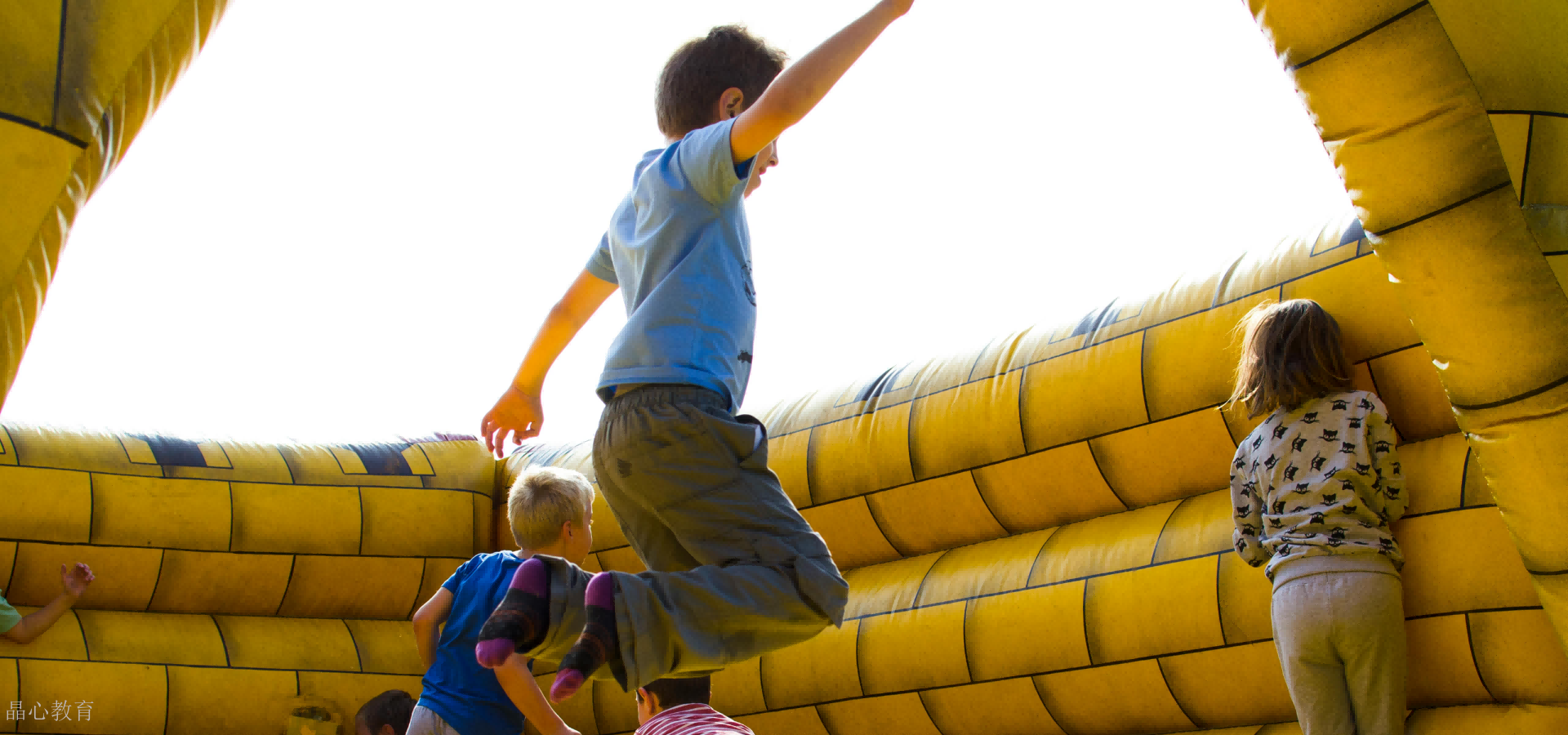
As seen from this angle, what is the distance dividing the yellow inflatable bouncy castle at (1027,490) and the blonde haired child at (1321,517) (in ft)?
0.19

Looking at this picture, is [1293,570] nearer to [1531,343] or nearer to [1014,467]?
[1531,343]

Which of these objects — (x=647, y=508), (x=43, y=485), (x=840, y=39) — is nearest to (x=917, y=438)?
(x=647, y=508)

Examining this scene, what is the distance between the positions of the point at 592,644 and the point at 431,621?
3.25 ft

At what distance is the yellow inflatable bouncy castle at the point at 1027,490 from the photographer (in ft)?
3.08

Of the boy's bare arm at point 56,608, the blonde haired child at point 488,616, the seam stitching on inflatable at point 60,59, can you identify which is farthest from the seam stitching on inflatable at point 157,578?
the seam stitching on inflatable at point 60,59

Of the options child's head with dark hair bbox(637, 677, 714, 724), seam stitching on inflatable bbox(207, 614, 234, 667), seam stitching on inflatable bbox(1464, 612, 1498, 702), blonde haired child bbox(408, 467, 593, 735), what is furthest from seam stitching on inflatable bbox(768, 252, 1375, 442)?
seam stitching on inflatable bbox(207, 614, 234, 667)

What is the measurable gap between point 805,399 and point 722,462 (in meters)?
1.26

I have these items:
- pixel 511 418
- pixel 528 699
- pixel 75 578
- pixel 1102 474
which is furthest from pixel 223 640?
pixel 1102 474

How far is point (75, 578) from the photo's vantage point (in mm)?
2213

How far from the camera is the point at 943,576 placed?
6.07ft

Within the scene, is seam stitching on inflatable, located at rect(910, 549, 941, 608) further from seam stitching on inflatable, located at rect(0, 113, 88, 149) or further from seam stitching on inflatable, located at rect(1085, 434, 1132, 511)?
seam stitching on inflatable, located at rect(0, 113, 88, 149)

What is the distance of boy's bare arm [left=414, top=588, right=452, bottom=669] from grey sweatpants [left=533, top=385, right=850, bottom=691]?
85 centimetres

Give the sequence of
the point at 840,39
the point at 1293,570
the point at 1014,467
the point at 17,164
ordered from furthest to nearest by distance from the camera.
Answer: the point at 1014,467
the point at 1293,570
the point at 840,39
the point at 17,164

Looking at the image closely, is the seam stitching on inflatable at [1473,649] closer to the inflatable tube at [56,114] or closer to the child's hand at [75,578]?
the inflatable tube at [56,114]
